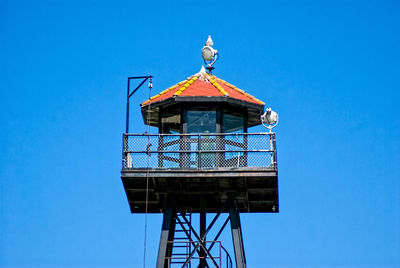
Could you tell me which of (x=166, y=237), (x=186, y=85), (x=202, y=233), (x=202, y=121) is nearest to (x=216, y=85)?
(x=186, y=85)

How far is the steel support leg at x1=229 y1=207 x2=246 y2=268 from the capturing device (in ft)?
153

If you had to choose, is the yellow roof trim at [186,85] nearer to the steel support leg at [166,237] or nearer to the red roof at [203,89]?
the red roof at [203,89]

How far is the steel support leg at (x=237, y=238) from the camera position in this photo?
46594 mm

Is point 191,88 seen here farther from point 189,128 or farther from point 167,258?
point 167,258

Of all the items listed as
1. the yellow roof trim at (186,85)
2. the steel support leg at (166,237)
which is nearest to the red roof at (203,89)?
the yellow roof trim at (186,85)

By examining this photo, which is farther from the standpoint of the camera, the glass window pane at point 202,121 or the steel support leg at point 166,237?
the glass window pane at point 202,121

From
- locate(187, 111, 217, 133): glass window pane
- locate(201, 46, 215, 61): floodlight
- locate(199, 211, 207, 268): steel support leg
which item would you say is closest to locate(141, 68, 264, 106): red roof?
locate(201, 46, 215, 61): floodlight

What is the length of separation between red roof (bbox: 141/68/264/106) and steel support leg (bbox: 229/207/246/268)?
455 centimetres

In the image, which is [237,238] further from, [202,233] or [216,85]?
[216,85]

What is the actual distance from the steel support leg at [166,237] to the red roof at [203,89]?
447cm

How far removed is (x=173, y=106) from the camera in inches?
1912

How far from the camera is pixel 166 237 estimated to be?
47.2 metres

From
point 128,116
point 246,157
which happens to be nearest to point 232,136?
point 246,157

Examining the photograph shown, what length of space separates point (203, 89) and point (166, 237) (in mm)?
6055
